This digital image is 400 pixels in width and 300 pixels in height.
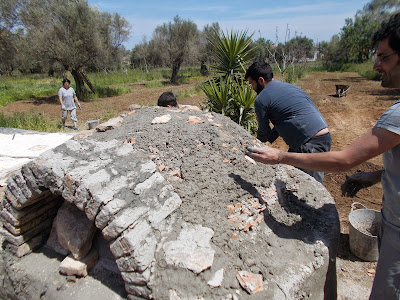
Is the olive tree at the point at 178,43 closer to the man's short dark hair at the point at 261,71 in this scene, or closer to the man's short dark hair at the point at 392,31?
the man's short dark hair at the point at 261,71

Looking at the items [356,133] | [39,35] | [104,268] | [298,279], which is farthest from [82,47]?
[298,279]

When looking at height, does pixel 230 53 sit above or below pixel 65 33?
below

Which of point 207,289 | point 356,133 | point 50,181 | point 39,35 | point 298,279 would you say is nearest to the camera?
point 207,289

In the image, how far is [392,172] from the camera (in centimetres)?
129

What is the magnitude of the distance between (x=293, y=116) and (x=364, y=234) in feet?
4.73

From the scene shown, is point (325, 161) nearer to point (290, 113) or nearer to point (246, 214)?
point (246, 214)

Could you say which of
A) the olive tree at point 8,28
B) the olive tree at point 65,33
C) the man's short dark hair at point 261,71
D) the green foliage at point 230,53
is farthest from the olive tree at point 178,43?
the man's short dark hair at point 261,71

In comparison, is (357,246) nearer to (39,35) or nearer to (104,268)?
(104,268)

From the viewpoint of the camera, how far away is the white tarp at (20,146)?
15.0 feet

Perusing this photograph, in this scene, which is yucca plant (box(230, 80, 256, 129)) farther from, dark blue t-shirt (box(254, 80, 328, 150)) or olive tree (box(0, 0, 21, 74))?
olive tree (box(0, 0, 21, 74))

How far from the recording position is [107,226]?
1595 millimetres

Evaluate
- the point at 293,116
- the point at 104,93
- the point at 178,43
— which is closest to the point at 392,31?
the point at 293,116

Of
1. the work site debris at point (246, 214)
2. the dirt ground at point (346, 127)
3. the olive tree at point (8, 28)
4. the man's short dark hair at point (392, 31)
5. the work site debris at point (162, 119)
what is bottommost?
the dirt ground at point (346, 127)

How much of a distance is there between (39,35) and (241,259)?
14011mm
